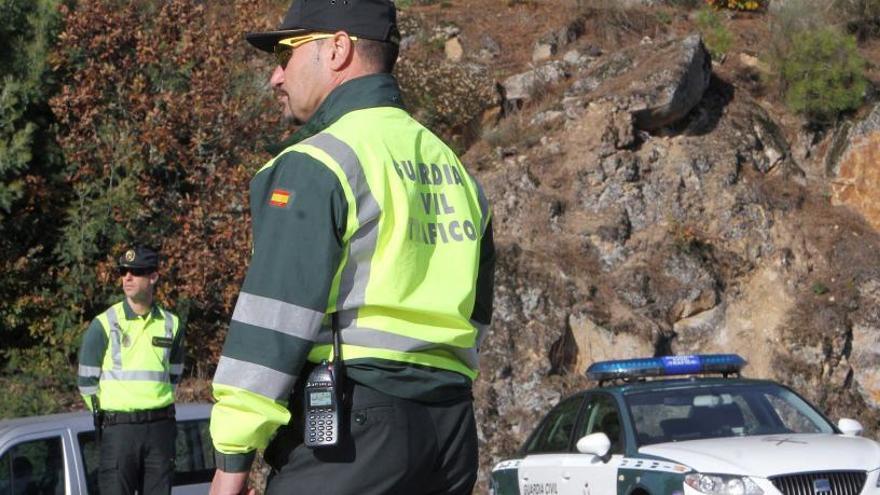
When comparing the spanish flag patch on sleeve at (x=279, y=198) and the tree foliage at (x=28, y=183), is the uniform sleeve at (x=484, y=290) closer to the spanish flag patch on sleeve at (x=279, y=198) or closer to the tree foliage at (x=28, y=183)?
the spanish flag patch on sleeve at (x=279, y=198)

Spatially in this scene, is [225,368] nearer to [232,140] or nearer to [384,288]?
[384,288]

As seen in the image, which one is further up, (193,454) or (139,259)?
(139,259)

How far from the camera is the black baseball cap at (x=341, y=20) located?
307 centimetres

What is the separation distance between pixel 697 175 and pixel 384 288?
17.1 m

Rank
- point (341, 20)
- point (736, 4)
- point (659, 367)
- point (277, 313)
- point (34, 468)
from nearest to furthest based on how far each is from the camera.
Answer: point (277, 313)
point (341, 20)
point (34, 468)
point (659, 367)
point (736, 4)

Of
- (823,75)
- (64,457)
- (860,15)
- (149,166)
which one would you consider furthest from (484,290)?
(860,15)

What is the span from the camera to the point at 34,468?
7695 mm

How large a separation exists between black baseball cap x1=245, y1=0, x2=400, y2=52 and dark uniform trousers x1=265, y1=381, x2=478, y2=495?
2.88 feet

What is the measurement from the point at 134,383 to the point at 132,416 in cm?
21

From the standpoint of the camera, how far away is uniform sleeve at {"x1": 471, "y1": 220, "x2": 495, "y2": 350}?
3.27m

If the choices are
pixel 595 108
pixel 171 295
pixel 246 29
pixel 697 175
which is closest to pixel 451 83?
pixel 595 108

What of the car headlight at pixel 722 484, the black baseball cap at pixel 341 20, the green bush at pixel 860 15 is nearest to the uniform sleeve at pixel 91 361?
the car headlight at pixel 722 484

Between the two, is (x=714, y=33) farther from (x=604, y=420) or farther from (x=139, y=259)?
(x=139, y=259)

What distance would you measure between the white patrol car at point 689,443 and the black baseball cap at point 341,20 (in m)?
5.76
